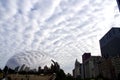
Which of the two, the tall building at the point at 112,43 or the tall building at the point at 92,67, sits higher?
the tall building at the point at 112,43

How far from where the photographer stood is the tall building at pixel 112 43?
165825 millimetres

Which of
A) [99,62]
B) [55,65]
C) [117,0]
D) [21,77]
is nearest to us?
[117,0]

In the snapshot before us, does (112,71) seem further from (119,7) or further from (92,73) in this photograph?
(119,7)

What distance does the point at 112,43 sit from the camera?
17288cm

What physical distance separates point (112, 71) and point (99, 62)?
2386cm

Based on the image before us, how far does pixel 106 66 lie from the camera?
140m

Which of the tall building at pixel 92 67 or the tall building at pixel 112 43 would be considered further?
the tall building at pixel 112 43

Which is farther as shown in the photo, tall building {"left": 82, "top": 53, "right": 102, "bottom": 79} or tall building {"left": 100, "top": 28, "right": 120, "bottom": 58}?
tall building {"left": 100, "top": 28, "right": 120, "bottom": 58}

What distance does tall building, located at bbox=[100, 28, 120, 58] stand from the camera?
6529 inches

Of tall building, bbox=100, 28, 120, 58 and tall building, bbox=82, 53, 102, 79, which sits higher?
tall building, bbox=100, 28, 120, 58

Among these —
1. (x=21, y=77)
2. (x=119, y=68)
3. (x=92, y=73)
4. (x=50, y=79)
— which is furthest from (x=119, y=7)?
(x=92, y=73)

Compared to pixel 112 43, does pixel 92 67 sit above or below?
below

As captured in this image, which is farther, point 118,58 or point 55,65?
point 118,58

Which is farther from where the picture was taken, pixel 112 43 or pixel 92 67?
pixel 112 43
